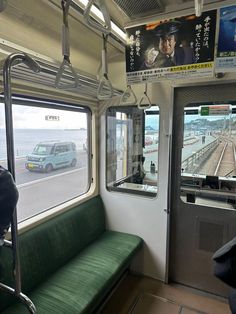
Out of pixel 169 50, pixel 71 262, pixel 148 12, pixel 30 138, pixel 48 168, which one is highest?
pixel 148 12

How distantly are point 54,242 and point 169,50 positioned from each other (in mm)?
1861

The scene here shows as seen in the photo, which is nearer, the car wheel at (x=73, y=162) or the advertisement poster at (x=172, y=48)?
the advertisement poster at (x=172, y=48)

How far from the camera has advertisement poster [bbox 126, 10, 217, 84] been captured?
1521 millimetres

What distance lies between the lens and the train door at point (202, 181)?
7.04 feet

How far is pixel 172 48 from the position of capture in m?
1.63

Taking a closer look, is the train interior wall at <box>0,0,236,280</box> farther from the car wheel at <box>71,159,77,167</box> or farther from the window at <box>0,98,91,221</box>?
the car wheel at <box>71,159,77,167</box>

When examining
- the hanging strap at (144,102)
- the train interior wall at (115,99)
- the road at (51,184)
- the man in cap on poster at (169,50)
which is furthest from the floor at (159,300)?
the man in cap on poster at (169,50)

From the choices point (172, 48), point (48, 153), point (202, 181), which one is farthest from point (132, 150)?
point (172, 48)

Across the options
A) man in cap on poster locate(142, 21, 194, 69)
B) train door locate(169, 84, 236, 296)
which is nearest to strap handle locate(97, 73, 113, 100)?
man in cap on poster locate(142, 21, 194, 69)

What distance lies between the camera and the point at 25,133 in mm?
1927

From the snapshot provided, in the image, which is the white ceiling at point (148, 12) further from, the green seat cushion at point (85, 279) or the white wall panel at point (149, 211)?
the green seat cushion at point (85, 279)

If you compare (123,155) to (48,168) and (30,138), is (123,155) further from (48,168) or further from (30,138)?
(30,138)

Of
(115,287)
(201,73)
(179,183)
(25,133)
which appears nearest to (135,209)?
(179,183)

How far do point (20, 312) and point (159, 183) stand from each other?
5.41ft
